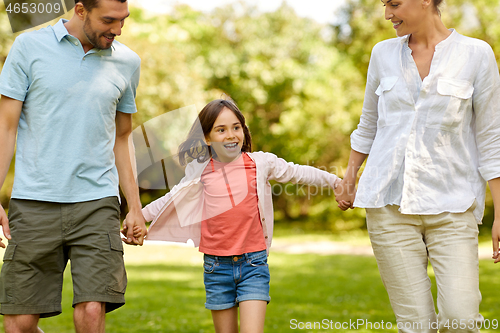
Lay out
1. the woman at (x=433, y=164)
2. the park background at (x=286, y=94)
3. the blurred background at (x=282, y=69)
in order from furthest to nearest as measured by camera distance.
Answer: the blurred background at (x=282, y=69) → the park background at (x=286, y=94) → the woman at (x=433, y=164)

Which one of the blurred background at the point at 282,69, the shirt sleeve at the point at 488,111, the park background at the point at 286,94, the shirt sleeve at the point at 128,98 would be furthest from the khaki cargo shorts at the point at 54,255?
the blurred background at the point at 282,69

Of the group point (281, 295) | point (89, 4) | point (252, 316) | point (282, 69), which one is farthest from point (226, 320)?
point (282, 69)

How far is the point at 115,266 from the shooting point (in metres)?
2.84

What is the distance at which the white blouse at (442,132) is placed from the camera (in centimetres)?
279

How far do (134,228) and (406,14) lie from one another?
181 cm

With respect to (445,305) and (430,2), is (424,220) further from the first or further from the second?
(430,2)

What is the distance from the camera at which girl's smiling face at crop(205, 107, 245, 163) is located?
345cm

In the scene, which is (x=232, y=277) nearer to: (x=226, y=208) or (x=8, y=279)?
(x=226, y=208)

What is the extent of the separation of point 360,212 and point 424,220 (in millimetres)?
15021

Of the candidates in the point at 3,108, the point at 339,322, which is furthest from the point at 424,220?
the point at 339,322

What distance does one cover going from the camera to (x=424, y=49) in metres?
2.95

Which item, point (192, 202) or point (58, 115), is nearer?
point (58, 115)

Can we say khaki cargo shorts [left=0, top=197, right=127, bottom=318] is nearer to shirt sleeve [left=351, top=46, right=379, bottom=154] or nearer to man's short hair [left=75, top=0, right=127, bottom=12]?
man's short hair [left=75, top=0, right=127, bottom=12]

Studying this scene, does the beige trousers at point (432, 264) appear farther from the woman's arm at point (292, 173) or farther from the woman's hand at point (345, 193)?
the woman's arm at point (292, 173)
